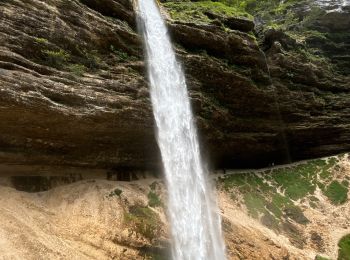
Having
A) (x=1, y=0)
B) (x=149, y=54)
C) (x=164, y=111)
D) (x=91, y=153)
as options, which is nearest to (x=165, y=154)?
(x=164, y=111)

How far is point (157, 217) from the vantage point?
65.5ft

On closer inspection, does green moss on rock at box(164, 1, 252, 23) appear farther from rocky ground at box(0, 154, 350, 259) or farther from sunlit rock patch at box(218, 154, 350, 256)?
sunlit rock patch at box(218, 154, 350, 256)

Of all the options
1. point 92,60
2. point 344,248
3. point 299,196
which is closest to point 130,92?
point 92,60

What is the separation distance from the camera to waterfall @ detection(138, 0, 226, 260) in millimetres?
19703

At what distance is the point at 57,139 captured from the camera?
1797 centimetres

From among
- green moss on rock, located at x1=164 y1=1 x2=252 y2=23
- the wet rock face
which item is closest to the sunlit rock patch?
the wet rock face

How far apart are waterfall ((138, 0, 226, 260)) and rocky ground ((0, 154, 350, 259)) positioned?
0.80m

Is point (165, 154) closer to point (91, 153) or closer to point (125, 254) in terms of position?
point (91, 153)

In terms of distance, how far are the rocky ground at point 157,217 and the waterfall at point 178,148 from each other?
0.80 metres

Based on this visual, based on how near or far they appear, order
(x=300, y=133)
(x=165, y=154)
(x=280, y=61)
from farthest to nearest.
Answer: (x=300, y=133)
(x=280, y=61)
(x=165, y=154)

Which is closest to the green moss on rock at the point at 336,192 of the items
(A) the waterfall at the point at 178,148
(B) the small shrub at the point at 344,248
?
(B) the small shrub at the point at 344,248

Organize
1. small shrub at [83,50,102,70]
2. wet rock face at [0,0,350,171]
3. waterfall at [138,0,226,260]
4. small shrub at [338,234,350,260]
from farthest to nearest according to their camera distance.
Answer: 1. small shrub at [338,234,350,260]
2. waterfall at [138,0,226,260]
3. small shrub at [83,50,102,70]
4. wet rock face at [0,0,350,171]

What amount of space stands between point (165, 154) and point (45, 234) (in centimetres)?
777

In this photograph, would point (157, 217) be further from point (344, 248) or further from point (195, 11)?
point (195, 11)
